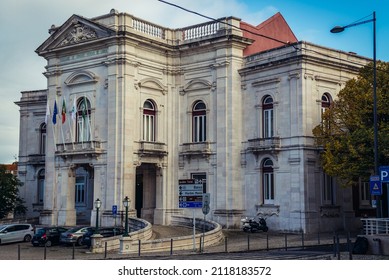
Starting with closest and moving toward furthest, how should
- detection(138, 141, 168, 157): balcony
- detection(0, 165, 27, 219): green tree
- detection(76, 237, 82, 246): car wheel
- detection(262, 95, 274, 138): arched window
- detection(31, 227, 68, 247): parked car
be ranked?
detection(76, 237, 82, 246): car wheel
detection(31, 227, 68, 247): parked car
detection(262, 95, 274, 138): arched window
detection(138, 141, 168, 157): balcony
detection(0, 165, 27, 219): green tree

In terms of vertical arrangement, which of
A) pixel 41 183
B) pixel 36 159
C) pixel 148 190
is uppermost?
pixel 36 159

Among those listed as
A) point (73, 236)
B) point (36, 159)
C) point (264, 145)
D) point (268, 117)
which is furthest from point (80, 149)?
point (268, 117)

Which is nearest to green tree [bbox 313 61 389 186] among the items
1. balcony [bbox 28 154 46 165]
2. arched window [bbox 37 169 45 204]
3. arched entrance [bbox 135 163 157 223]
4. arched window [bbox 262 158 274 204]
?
arched window [bbox 262 158 274 204]

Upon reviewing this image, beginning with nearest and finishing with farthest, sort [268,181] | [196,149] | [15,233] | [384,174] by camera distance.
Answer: [384,174], [15,233], [268,181], [196,149]

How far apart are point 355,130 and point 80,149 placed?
18.3 meters

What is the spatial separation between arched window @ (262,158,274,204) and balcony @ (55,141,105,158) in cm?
1060

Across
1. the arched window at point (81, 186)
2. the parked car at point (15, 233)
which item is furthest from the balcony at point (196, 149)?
the parked car at point (15, 233)

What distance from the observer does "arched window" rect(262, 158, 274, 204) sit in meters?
40.8

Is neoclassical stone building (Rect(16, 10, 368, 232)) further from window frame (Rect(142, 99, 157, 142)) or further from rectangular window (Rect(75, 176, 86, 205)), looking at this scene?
rectangular window (Rect(75, 176, 86, 205))

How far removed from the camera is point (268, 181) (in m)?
41.0

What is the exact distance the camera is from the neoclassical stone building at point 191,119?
39.4 m

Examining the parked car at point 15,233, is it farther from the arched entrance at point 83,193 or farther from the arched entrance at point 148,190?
the arched entrance at point 148,190

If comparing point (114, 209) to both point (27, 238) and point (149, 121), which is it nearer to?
point (27, 238)

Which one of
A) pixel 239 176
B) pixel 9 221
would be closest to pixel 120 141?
pixel 239 176
